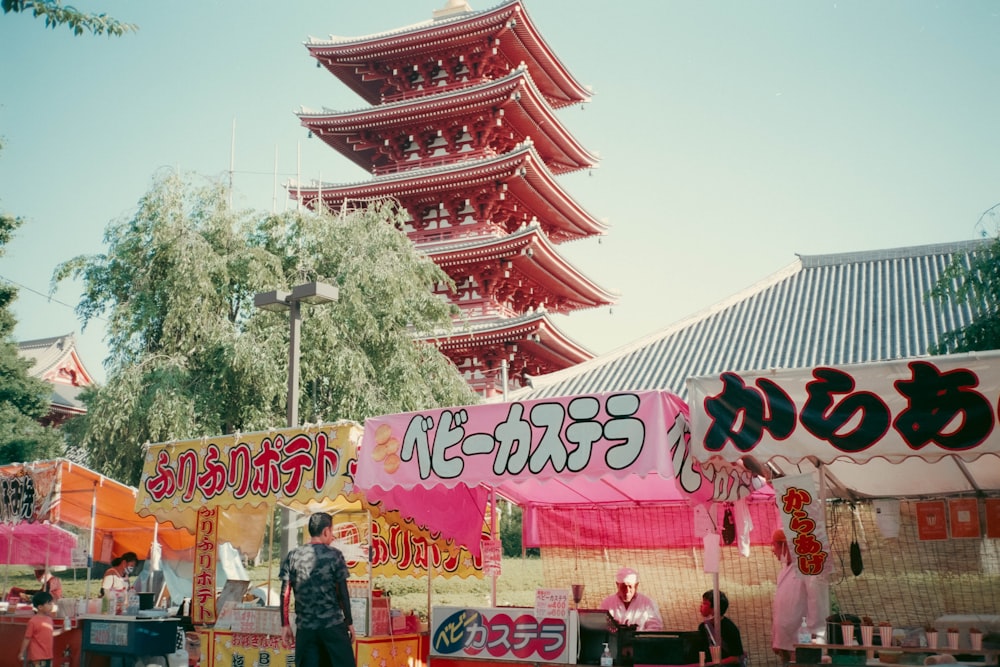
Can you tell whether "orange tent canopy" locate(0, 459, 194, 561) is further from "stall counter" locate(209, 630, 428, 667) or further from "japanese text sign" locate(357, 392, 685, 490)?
"japanese text sign" locate(357, 392, 685, 490)

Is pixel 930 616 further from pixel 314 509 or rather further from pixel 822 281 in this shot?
pixel 822 281

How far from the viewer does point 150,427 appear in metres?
15.9

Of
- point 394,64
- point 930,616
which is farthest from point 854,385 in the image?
point 394,64

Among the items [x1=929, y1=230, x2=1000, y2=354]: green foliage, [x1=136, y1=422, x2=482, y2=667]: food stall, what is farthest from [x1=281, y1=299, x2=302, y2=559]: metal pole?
[x1=929, y1=230, x2=1000, y2=354]: green foliage

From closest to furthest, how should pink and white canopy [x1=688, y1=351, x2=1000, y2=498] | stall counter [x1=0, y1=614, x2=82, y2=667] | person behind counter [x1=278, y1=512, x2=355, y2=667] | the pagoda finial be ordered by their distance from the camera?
1. pink and white canopy [x1=688, y1=351, x2=1000, y2=498]
2. person behind counter [x1=278, y1=512, x2=355, y2=667]
3. stall counter [x1=0, y1=614, x2=82, y2=667]
4. the pagoda finial

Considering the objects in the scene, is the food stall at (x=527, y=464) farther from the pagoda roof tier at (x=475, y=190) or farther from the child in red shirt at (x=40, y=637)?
the pagoda roof tier at (x=475, y=190)

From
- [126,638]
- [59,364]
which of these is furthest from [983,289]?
[59,364]

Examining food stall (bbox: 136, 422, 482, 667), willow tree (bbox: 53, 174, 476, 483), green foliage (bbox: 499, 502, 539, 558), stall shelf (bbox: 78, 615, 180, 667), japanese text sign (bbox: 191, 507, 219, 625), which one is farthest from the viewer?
green foliage (bbox: 499, 502, 539, 558)

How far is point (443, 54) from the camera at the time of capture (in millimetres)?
29281

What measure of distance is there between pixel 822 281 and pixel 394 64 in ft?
49.5

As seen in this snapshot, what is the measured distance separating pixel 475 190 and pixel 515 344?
15.4ft

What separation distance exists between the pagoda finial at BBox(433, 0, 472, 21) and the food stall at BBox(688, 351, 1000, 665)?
25.0m

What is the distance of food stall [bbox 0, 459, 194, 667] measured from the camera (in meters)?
11.0

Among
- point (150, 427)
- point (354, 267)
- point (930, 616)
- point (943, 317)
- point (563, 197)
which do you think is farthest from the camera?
point (563, 197)
